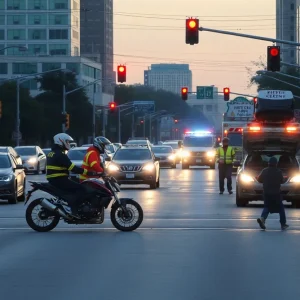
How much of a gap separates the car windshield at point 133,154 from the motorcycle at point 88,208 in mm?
20746

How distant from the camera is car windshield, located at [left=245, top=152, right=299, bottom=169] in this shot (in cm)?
2991

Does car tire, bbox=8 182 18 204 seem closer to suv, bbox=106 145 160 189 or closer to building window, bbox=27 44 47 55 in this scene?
suv, bbox=106 145 160 189

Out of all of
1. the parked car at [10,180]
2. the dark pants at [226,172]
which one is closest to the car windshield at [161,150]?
the dark pants at [226,172]

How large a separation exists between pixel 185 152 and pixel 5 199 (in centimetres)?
3784

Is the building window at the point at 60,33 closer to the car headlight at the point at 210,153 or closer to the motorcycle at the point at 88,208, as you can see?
the car headlight at the point at 210,153

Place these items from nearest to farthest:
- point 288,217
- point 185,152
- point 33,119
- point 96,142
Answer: point 96,142, point 288,217, point 185,152, point 33,119

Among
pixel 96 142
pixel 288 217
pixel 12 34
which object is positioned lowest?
pixel 288 217

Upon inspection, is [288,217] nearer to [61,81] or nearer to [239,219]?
[239,219]

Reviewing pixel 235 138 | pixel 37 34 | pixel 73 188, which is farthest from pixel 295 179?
pixel 37 34

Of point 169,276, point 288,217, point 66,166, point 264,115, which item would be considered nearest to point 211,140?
point 264,115

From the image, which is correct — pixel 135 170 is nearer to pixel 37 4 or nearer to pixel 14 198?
pixel 14 198

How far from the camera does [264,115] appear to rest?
42.7 m

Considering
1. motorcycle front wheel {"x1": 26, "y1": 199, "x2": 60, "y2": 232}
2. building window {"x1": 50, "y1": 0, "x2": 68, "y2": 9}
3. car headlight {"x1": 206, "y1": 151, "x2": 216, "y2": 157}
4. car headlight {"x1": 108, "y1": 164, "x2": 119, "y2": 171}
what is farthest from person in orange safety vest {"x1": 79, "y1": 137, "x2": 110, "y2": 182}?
building window {"x1": 50, "y1": 0, "x2": 68, "y2": 9}

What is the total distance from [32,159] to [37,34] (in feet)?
348
